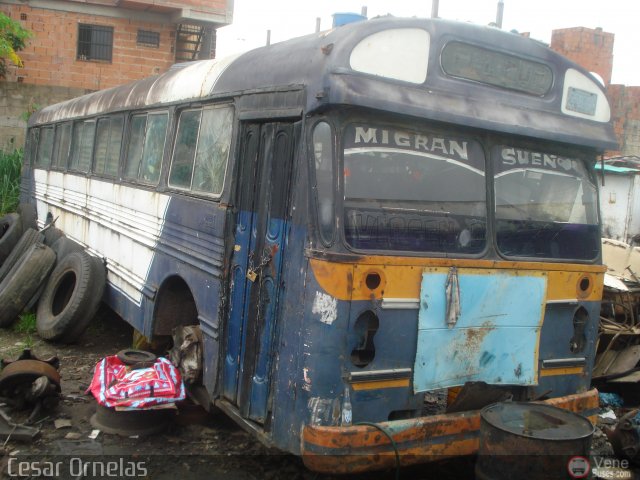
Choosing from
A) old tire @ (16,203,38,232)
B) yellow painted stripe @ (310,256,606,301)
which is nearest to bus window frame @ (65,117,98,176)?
old tire @ (16,203,38,232)

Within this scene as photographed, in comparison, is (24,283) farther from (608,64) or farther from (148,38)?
(148,38)

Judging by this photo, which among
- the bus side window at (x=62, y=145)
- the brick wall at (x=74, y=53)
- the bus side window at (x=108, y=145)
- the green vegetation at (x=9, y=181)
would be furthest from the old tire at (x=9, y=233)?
the brick wall at (x=74, y=53)

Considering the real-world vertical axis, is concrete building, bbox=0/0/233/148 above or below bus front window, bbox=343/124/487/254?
above

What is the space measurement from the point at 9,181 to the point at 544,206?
14.0 meters

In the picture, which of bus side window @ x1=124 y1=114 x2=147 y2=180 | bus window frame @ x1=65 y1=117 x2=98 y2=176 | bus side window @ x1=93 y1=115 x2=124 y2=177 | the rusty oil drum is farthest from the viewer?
bus window frame @ x1=65 y1=117 x2=98 y2=176

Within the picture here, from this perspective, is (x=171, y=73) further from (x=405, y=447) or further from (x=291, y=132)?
(x=405, y=447)

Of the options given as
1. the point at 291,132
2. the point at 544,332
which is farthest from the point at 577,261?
the point at 291,132

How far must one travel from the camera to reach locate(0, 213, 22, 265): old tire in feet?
31.9

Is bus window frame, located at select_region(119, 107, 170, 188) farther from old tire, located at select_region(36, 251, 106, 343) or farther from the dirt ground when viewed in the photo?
the dirt ground

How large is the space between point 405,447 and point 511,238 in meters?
1.41

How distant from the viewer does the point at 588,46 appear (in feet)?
55.4

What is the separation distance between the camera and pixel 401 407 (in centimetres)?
374

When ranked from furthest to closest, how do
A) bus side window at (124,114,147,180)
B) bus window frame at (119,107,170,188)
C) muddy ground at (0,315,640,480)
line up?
bus side window at (124,114,147,180) < bus window frame at (119,107,170,188) < muddy ground at (0,315,640,480)

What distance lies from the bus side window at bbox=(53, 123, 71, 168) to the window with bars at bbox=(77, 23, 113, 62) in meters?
11.9
